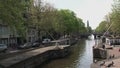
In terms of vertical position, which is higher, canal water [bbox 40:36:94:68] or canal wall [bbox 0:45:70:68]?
canal wall [bbox 0:45:70:68]

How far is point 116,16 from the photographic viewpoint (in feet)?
261

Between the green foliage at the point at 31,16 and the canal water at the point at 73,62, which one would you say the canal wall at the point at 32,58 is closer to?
the canal water at the point at 73,62

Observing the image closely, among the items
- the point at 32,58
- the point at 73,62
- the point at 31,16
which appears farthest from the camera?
the point at 31,16

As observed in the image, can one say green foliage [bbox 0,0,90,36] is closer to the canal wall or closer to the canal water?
the canal wall

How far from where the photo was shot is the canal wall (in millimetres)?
36016

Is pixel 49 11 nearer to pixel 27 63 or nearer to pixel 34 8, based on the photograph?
pixel 34 8

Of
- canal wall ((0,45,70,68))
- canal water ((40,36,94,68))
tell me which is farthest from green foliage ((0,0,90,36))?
canal water ((40,36,94,68))

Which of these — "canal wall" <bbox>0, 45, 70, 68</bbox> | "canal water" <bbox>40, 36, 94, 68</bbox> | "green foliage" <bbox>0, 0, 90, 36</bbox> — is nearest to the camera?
"canal wall" <bbox>0, 45, 70, 68</bbox>

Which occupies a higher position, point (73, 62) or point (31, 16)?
point (31, 16)

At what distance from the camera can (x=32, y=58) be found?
148 ft

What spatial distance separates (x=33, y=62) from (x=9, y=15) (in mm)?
11148

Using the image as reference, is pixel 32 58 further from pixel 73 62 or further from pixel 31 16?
pixel 31 16

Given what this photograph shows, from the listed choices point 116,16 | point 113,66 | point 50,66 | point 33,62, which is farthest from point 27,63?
point 116,16

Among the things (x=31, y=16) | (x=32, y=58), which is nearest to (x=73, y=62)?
(x=32, y=58)
